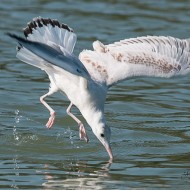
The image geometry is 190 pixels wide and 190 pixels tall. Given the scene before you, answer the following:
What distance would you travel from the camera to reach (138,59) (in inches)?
469

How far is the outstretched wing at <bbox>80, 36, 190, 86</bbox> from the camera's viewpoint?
11797 mm

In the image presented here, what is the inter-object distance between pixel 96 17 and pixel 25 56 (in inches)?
399

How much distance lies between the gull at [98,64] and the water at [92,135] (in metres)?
0.45

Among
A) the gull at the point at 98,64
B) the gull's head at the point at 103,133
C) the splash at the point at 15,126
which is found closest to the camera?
the gull at the point at 98,64

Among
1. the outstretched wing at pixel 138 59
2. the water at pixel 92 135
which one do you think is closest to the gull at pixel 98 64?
the outstretched wing at pixel 138 59

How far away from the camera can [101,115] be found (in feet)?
38.8

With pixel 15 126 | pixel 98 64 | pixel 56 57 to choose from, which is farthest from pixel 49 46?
pixel 15 126

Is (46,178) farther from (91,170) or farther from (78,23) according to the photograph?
(78,23)

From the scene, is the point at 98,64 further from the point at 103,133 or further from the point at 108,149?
the point at 108,149

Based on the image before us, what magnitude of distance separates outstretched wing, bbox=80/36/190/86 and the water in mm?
979

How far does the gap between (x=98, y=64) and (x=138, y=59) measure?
0.51 m

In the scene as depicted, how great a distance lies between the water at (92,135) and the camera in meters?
10.4

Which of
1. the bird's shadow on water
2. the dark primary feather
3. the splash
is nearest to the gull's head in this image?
the bird's shadow on water

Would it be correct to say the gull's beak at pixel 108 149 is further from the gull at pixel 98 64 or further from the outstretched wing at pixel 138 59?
the outstretched wing at pixel 138 59
